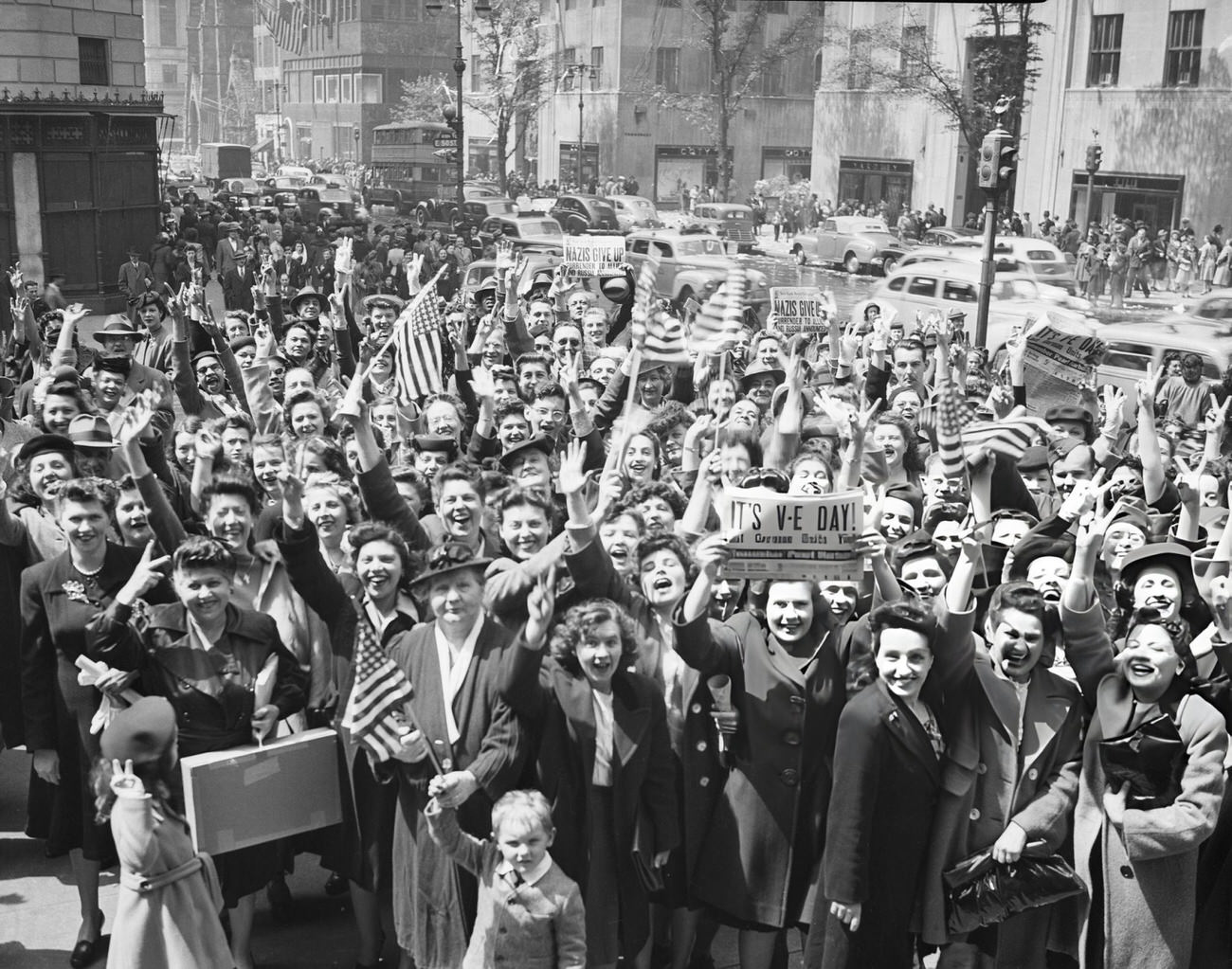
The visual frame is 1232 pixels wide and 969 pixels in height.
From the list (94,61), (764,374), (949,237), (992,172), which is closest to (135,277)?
(94,61)

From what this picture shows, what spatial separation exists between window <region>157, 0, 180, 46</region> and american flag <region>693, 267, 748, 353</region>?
5226 cm

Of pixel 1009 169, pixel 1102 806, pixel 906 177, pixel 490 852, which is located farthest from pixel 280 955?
pixel 906 177

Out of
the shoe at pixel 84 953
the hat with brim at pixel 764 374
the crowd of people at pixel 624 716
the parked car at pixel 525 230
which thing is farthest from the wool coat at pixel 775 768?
the parked car at pixel 525 230

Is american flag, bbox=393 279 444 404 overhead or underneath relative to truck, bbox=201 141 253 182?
underneath

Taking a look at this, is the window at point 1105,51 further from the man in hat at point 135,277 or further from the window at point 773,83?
the man in hat at point 135,277

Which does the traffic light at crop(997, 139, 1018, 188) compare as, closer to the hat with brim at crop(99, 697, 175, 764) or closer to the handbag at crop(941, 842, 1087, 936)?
the handbag at crop(941, 842, 1087, 936)

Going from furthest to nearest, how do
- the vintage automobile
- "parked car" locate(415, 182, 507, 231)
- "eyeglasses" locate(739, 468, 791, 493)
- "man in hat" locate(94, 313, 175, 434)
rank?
1. the vintage automobile
2. "parked car" locate(415, 182, 507, 231)
3. "man in hat" locate(94, 313, 175, 434)
4. "eyeglasses" locate(739, 468, 791, 493)

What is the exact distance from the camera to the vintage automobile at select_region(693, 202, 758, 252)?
36.9m

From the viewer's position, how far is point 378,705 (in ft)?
14.6

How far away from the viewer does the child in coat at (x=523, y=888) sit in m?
4.11

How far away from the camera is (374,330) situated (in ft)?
38.1

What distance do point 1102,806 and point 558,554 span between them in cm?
200

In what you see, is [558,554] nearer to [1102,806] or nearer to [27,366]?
[1102,806]

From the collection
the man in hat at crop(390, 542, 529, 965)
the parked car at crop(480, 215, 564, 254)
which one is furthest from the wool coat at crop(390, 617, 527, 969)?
the parked car at crop(480, 215, 564, 254)
